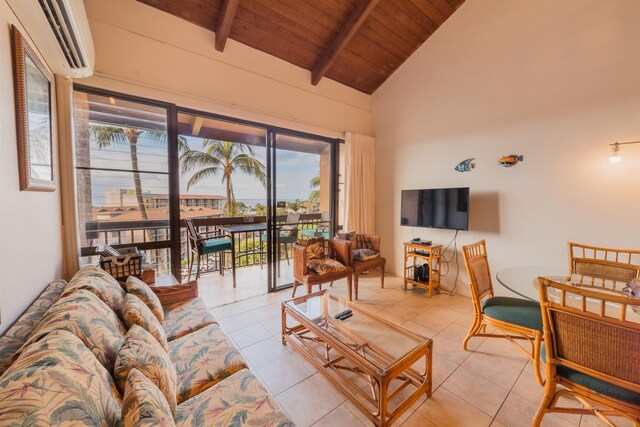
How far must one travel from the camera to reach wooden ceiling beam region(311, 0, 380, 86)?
110 inches

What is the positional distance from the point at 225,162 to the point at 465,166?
4493 mm

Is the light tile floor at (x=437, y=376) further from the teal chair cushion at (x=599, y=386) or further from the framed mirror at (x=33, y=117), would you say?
the framed mirror at (x=33, y=117)

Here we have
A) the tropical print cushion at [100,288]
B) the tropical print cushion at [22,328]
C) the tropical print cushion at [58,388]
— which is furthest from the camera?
the tropical print cushion at [100,288]

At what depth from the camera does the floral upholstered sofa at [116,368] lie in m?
0.66

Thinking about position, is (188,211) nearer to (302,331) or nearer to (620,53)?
(302,331)

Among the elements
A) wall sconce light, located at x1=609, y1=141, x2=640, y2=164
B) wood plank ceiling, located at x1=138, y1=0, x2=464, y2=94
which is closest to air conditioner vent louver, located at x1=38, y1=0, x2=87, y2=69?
wood plank ceiling, located at x1=138, y1=0, x2=464, y2=94

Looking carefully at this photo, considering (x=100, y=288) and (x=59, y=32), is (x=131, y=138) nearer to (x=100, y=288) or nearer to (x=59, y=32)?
(x=59, y=32)

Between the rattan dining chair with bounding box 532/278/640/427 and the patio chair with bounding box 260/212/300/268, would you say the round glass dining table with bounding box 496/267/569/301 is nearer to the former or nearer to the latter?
the rattan dining chair with bounding box 532/278/640/427

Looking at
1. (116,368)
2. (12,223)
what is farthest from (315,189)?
(116,368)

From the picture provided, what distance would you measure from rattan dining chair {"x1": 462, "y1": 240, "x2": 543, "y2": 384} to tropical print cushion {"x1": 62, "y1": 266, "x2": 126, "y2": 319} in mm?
2407

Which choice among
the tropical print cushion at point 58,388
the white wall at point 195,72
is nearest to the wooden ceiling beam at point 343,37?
the white wall at point 195,72

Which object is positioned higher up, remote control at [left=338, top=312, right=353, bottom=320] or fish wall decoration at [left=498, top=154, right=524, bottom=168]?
fish wall decoration at [left=498, top=154, right=524, bottom=168]

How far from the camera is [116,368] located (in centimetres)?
94

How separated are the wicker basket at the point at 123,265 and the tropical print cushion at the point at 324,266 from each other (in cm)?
167
